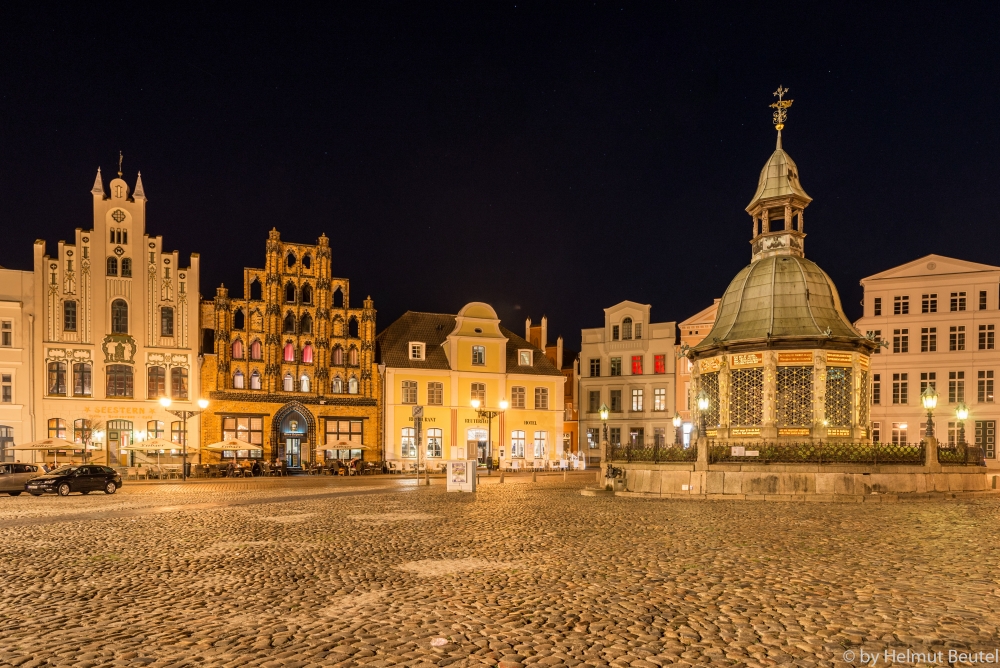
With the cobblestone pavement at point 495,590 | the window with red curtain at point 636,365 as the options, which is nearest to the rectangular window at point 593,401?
the window with red curtain at point 636,365

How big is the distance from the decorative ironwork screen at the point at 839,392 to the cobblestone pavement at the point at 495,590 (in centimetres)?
1009

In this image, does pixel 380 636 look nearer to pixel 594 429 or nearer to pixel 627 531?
pixel 627 531

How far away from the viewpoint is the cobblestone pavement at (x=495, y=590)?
746cm

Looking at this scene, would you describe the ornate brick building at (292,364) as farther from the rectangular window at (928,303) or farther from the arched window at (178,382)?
the rectangular window at (928,303)

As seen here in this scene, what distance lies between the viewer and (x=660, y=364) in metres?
59.8

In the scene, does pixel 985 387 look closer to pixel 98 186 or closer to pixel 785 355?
pixel 785 355

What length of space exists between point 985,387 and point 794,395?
31222mm

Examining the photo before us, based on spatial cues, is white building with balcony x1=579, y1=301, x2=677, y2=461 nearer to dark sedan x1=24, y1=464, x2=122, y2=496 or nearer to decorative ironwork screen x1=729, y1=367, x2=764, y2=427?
decorative ironwork screen x1=729, y1=367, x2=764, y2=427

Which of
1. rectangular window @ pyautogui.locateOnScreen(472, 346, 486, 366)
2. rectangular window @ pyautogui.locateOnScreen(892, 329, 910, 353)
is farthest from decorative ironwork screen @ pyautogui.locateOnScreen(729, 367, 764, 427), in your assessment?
rectangular window @ pyautogui.locateOnScreen(892, 329, 910, 353)

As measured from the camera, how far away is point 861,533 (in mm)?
15898

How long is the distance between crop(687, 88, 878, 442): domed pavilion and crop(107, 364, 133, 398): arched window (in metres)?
33.7

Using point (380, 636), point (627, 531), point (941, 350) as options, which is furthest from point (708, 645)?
point (941, 350)

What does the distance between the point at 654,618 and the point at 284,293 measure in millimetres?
46550

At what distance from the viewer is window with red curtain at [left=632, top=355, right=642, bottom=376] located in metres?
60.6
